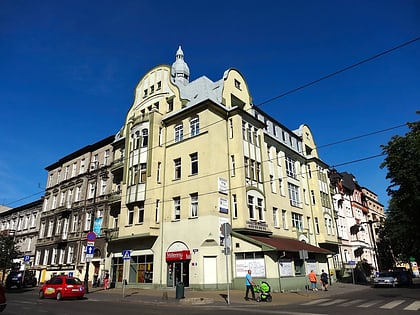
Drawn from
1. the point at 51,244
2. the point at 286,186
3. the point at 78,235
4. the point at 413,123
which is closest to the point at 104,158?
the point at 78,235

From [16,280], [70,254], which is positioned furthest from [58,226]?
[16,280]

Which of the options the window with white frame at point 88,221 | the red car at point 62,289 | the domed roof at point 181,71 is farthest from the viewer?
the domed roof at point 181,71

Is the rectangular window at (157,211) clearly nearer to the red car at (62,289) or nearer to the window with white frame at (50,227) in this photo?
the red car at (62,289)

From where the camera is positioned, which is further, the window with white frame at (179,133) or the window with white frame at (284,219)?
the window with white frame at (284,219)

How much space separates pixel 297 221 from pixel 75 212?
26642 mm

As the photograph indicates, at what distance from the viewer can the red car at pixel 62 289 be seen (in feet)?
61.2

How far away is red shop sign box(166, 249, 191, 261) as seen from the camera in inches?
946

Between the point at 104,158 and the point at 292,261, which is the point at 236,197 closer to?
the point at 292,261

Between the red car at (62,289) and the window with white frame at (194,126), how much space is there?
14.9 meters

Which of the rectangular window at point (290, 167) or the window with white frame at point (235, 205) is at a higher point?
the rectangular window at point (290, 167)

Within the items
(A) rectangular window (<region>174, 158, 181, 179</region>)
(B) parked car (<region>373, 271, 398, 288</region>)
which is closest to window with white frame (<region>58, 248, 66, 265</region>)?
(A) rectangular window (<region>174, 158, 181, 179</region>)

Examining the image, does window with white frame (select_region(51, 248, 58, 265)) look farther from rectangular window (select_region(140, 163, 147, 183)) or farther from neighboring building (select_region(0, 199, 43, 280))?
rectangular window (select_region(140, 163, 147, 183))

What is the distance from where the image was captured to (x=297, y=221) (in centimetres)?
3434

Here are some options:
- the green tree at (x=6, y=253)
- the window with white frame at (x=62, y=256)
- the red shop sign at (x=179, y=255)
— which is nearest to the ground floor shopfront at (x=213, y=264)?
the red shop sign at (x=179, y=255)
